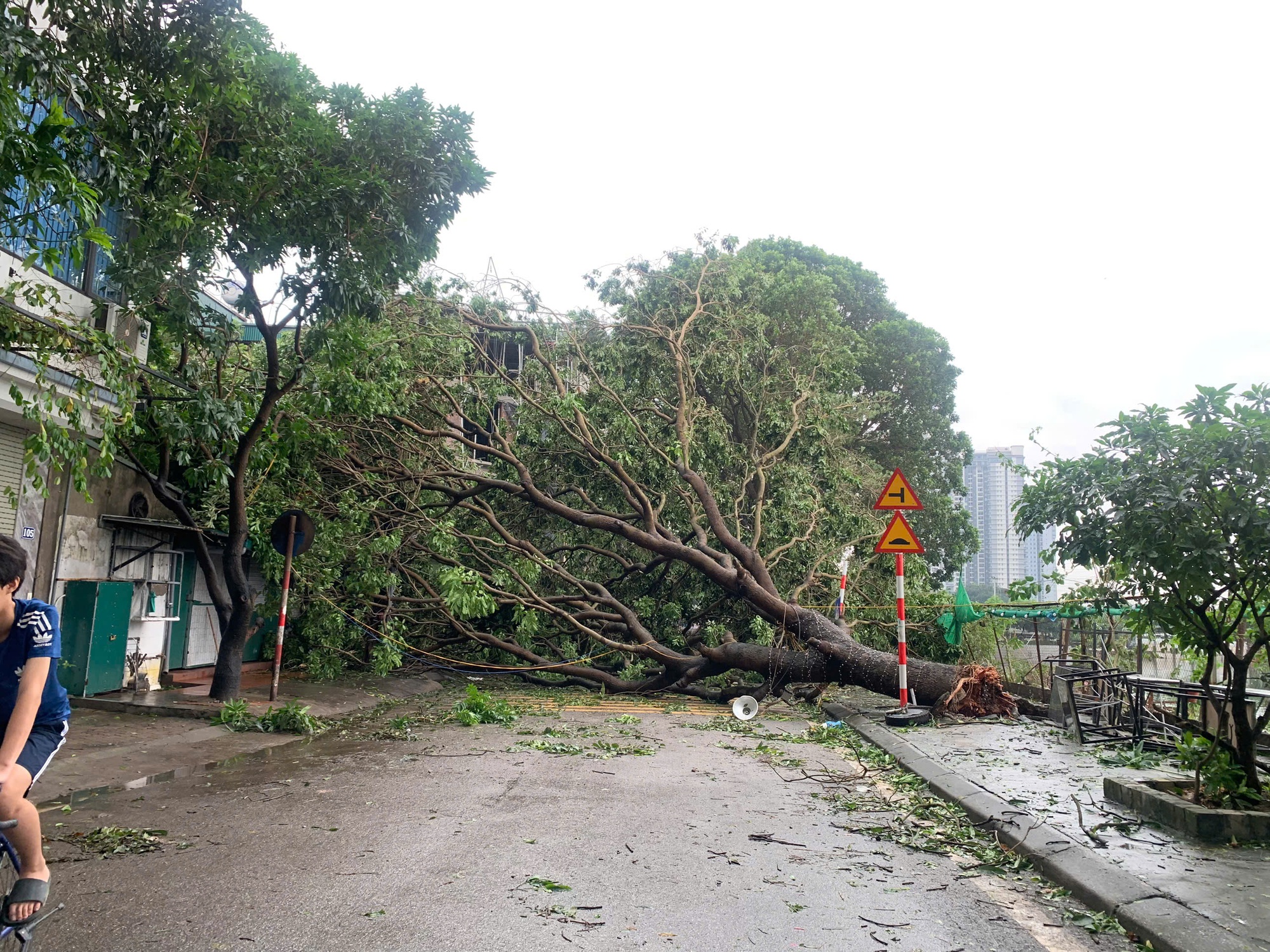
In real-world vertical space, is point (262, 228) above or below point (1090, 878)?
above

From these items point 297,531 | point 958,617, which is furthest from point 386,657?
point 958,617

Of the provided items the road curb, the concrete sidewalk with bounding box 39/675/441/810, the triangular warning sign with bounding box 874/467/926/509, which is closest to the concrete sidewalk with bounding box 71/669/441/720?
the concrete sidewalk with bounding box 39/675/441/810

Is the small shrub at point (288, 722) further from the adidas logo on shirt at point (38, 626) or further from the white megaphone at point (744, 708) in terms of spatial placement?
the adidas logo on shirt at point (38, 626)

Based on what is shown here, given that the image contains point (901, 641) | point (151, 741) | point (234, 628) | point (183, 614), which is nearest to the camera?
point (151, 741)

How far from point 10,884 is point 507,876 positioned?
7.25ft

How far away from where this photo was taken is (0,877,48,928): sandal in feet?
8.84

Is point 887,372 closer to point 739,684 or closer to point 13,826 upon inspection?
point 739,684

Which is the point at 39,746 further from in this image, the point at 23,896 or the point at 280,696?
the point at 280,696

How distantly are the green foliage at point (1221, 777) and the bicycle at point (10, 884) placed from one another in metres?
5.82

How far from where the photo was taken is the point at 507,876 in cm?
449

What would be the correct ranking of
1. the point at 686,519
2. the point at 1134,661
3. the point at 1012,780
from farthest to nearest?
the point at 686,519
the point at 1134,661
the point at 1012,780

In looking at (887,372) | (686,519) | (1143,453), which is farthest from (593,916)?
(887,372)

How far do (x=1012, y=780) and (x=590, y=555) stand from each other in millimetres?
9707

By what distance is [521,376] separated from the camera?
15953mm
